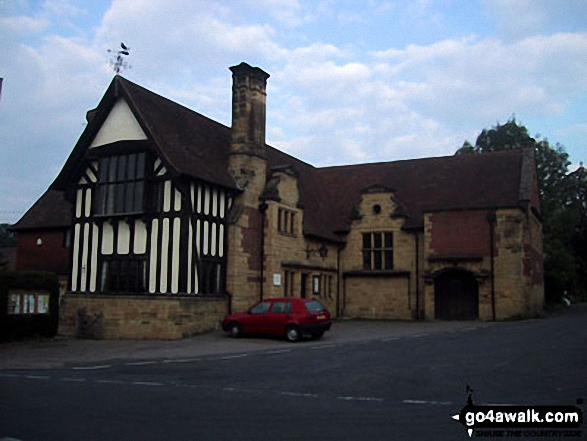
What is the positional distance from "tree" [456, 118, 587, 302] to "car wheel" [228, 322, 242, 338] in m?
29.6

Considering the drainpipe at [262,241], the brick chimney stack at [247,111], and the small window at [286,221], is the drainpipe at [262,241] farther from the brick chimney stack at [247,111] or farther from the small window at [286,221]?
the brick chimney stack at [247,111]

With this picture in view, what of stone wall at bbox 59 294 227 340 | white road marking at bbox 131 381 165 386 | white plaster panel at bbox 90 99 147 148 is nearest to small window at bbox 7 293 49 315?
stone wall at bbox 59 294 227 340

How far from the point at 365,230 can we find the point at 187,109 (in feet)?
37.5

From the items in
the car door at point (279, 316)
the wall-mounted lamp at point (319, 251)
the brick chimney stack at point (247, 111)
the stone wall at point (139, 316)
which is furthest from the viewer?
the wall-mounted lamp at point (319, 251)

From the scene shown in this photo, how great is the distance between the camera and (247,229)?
87.6 ft

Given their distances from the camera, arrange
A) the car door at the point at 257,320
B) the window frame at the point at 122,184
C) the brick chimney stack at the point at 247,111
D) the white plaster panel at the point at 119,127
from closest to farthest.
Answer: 1. the car door at the point at 257,320
2. the window frame at the point at 122,184
3. the white plaster panel at the point at 119,127
4. the brick chimney stack at the point at 247,111

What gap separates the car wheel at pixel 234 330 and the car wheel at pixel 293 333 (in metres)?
2.00

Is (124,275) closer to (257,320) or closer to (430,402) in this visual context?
(257,320)

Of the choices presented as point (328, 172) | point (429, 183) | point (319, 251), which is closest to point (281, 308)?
point (319, 251)

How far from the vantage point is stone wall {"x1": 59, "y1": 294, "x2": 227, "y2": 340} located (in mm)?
22844

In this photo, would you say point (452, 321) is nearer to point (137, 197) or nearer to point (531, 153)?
point (531, 153)

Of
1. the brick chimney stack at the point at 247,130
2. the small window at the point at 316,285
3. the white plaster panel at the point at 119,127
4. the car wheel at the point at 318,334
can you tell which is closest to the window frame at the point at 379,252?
the small window at the point at 316,285

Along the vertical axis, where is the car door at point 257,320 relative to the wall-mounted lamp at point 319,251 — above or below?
below

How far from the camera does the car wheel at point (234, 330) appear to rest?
22.4 m
